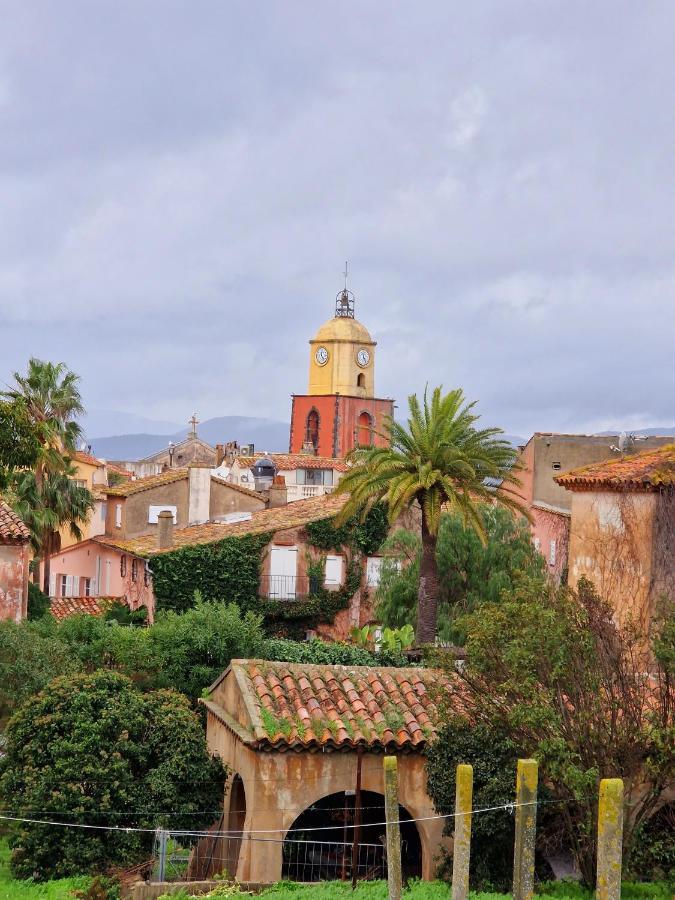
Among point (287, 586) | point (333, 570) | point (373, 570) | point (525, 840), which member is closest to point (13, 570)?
point (287, 586)

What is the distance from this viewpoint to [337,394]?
144m

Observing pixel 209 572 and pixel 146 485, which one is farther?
pixel 146 485

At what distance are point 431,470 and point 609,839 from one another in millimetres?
24007

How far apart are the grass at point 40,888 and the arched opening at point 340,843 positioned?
3.59 metres

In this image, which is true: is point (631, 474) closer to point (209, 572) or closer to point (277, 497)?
point (209, 572)

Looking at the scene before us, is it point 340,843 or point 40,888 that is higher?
point 340,843

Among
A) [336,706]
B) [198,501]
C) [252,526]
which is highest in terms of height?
[198,501]

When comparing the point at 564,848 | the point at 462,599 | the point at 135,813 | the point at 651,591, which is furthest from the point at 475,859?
the point at 462,599

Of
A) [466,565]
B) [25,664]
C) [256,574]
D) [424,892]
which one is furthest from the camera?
[256,574]

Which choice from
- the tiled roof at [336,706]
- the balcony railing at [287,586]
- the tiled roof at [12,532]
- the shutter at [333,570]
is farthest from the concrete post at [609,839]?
the shutter at [333,570]

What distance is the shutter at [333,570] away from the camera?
54750 millimetres

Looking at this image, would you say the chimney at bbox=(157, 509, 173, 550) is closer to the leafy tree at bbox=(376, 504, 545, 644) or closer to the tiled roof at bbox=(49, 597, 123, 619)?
the tiled roof at bbox=(49, 597, 123, 619)

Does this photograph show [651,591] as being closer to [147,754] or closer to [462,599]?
[147,754]

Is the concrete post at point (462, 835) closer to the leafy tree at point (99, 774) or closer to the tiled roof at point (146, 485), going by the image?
the leafy tree at point (99, 774)
